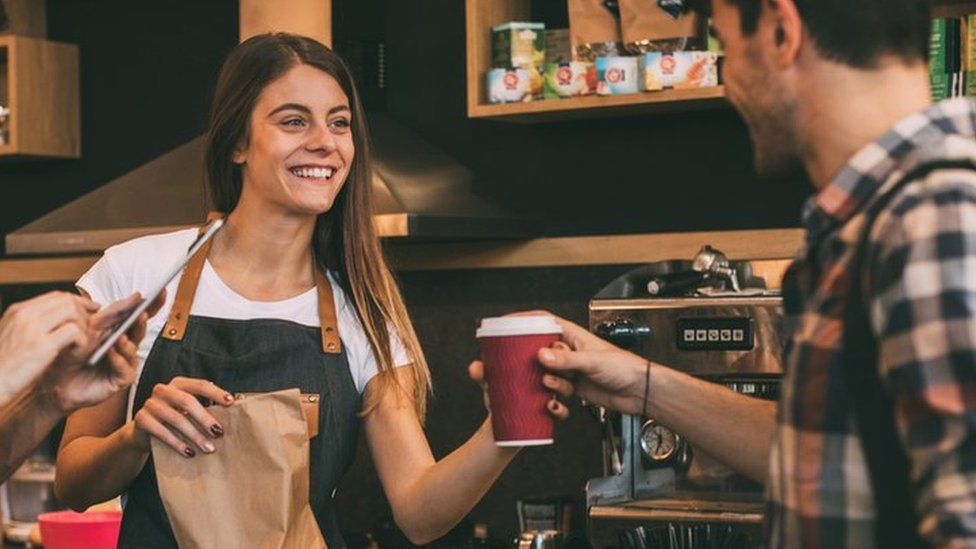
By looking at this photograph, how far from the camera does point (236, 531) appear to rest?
2.15 metres

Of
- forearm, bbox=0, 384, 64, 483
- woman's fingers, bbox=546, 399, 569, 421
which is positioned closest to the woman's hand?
forearm, bbox=0, 384, 64, 483

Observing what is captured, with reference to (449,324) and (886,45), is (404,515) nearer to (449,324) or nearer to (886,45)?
(886,45)

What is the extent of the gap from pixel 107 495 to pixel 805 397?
1.42 m

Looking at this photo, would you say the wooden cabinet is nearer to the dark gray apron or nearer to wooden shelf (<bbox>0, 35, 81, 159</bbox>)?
the dark gray apron

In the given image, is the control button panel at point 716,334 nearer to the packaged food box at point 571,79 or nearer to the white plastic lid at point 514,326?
the packaged food box at point 571,79

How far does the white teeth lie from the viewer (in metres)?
2.45

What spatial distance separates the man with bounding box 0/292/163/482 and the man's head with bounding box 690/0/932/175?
2.43ft

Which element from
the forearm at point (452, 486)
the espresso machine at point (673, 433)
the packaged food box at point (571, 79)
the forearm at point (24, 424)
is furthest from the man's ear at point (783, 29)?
the packaged food box at point (571, 79)

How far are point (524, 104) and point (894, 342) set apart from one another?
2429mm

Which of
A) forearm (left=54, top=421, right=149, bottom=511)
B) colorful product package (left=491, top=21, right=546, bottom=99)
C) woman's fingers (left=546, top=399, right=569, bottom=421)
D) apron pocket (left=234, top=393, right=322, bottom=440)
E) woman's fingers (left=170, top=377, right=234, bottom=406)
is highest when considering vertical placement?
colorful product package (left=491, top=21, right=546, bottom=99)

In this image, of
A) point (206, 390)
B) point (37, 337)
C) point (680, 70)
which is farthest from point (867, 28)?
point (680, 70)

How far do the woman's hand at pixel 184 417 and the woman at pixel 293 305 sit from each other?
0.17 m

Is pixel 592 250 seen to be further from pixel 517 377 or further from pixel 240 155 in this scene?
pixel 517 377

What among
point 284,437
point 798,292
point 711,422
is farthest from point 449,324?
point 798,292
